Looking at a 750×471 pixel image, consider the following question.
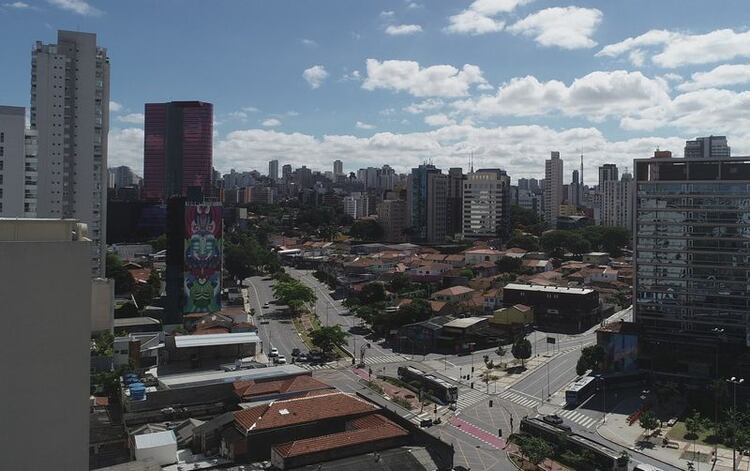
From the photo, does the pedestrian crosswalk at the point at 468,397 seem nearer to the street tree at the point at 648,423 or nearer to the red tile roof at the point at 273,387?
the red tile roof at the point at 273,387

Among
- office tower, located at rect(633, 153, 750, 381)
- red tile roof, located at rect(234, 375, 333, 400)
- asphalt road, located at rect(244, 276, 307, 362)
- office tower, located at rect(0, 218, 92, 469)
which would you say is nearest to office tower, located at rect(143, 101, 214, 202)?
asphalt road, located at rect(244, 276, 307, 362)

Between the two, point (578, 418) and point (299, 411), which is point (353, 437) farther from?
point (578, 418)

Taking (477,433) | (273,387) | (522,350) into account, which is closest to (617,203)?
(522,350)

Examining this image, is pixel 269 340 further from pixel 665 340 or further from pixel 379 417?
pixel 665 340

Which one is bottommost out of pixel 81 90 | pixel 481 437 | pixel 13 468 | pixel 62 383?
pixel 481 437

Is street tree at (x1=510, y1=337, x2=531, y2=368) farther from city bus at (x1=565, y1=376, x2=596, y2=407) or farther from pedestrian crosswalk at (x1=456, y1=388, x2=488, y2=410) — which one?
pedestrian crosswalk at (x1=456, y1=388, x2=488, y2=410)

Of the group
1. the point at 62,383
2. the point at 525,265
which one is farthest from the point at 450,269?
the point at 62,383
